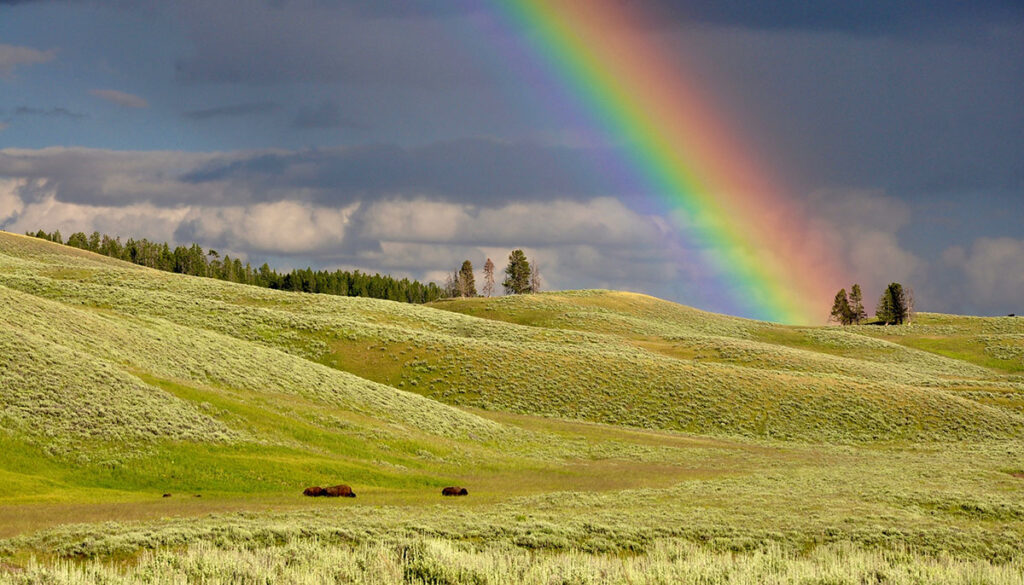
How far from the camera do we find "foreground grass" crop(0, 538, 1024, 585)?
1706 centimetres

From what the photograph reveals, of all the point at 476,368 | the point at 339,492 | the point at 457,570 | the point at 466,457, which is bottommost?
the point at 466,457

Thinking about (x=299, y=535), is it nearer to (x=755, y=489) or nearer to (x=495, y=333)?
(x=755, y=489)

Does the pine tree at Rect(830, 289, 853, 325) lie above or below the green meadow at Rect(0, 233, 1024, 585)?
above

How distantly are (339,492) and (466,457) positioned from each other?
1494 centimetres

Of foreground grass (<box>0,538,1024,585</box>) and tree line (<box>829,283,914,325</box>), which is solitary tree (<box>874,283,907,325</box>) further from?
foreground grass (<box>0,538,1024,585</box>)

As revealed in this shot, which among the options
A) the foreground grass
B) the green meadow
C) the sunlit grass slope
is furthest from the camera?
the sunlit grass slope

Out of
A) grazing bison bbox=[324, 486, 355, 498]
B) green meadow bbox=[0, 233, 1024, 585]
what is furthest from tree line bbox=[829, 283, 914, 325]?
grazing bison bbox=[324, 486, 355, 498]

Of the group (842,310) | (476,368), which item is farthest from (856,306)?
(476,368)

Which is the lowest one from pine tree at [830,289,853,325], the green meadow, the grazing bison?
the grazing bison

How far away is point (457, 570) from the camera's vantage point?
17766 millimetres

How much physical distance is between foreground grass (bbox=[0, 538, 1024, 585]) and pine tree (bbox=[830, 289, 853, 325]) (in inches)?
7144

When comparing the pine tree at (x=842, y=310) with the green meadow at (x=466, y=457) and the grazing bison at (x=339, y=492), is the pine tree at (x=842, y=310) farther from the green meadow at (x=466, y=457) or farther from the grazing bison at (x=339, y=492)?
the grazing bison at (x=339, y=492)

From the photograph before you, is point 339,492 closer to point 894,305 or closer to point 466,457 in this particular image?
point 466,457

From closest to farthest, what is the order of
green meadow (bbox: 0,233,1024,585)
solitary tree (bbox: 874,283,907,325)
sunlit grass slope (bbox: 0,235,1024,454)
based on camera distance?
green meadow (bbox: 0,233,1024,585)
sunlit grass slope (bbox: 0,235,1024,454)
solitary tree (bbox: 874,283,907,325)
